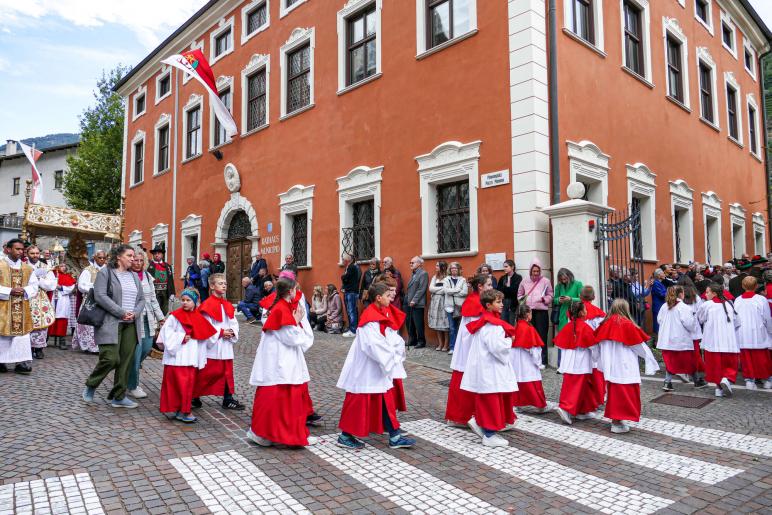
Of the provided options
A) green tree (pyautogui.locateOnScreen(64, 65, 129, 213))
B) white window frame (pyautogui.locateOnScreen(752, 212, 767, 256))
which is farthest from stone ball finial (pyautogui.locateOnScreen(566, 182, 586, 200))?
green tree (pyautogui.locateOnScreen(64, 65, 129, 213))

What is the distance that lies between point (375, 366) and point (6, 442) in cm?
342

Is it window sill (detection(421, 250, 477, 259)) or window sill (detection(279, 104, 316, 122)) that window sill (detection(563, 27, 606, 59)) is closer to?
window sill (detection(421, 250, 477, 259))

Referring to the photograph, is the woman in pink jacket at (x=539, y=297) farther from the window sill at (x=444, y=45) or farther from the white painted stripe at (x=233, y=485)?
the white painted stripe at (x=233, y=485)

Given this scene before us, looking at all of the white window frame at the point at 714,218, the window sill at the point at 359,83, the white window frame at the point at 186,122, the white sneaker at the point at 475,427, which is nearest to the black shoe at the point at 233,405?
the white sneaker at the point at 475,427

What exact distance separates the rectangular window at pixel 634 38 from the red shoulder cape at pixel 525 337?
10045 millimetres

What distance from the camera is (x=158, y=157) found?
2386cm

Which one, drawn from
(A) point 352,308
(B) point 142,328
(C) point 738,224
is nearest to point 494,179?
(A) point 352,308

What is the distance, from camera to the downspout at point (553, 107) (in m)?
10.9

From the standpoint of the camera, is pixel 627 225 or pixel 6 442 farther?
pixel 627 225

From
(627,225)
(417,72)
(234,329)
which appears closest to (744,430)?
(627,225)

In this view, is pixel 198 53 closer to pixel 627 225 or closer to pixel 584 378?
pixel 627 225

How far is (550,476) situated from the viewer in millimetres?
4684

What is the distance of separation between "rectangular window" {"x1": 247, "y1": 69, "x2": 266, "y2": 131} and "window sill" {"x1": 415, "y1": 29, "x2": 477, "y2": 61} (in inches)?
276

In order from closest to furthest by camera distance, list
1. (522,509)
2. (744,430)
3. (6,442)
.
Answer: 1. (522,509)
2. (6,442)
3. (744,430)
